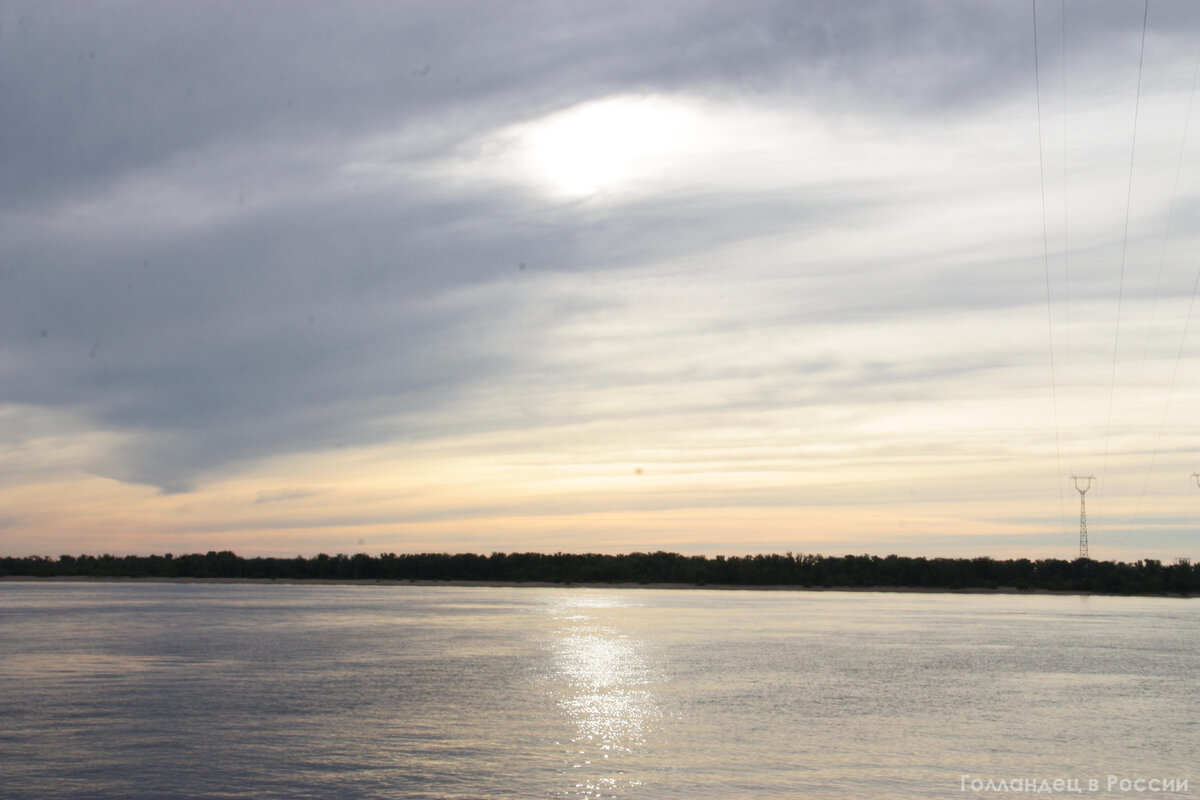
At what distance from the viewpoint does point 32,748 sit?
32.7 meters

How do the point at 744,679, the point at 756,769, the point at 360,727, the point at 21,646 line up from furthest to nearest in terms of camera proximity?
the point at 21,646, the point at 744,679, the point at 360,727, the point at 756,769

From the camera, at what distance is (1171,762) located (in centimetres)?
3394

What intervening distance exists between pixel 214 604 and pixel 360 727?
10933 centimetres

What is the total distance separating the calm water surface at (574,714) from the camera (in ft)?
98.3

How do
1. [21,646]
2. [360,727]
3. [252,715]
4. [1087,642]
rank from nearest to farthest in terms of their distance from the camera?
[360,727] → [252,715] → [21,646] → [1087,642]

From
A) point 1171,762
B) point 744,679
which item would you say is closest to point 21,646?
point 744,679

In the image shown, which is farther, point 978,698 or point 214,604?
point 214,604

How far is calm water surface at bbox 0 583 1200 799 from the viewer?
29969 mm

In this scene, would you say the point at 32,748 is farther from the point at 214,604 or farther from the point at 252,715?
the point at 214,604

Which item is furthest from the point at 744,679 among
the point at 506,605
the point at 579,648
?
the point at 506,605

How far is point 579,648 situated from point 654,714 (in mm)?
31031

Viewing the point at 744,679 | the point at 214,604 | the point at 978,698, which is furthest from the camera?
the point at 214,604

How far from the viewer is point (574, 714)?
41969 mm

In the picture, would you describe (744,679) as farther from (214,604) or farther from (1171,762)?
(214,604)
